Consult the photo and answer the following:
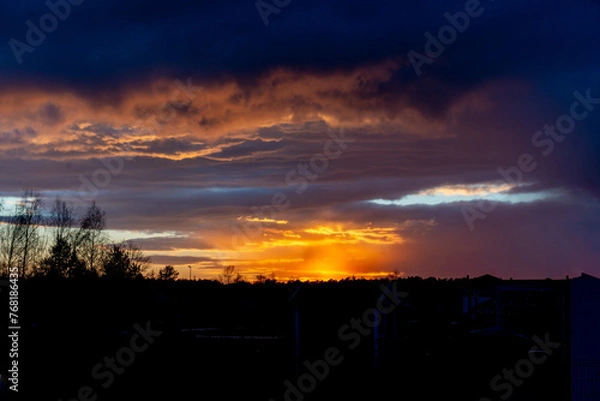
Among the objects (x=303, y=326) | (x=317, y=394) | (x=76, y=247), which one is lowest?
(x=317, y=394)

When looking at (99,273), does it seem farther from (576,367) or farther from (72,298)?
(576,367)

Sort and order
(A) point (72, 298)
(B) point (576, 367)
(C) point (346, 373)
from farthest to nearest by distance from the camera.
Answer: (A) point (72, 298), (C) point (346, 373), (B) point (576, 367)

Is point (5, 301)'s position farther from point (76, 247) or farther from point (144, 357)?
point (76, 247)

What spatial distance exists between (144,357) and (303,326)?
7.52m

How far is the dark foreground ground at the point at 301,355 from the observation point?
82.7 feet

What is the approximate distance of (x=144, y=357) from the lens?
3048 cm

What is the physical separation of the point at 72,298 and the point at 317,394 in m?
22.6

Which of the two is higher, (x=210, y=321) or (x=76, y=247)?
(x=76, y=247)

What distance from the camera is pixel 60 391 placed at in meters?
24.3

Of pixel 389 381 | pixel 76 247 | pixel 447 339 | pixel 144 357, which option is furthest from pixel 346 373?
pixel 76 247

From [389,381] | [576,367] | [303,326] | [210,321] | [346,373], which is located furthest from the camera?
[210,321]

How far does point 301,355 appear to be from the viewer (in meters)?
31.3

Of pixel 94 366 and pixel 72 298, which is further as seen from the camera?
pixel 72 298

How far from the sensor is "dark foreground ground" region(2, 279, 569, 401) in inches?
993
